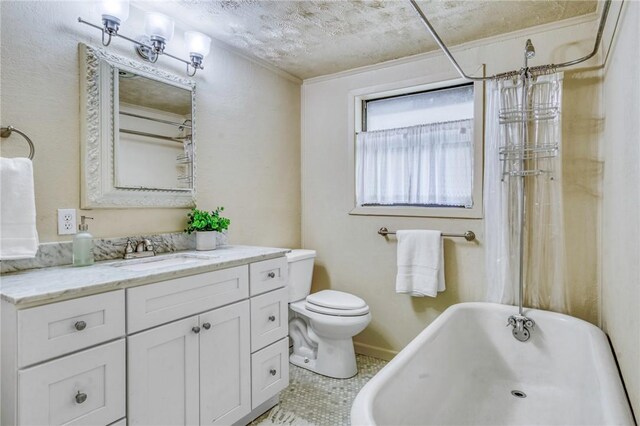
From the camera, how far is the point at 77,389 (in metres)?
1.23

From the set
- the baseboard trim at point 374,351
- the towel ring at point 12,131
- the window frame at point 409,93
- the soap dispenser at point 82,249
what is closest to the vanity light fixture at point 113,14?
the towel ring at point 12,131

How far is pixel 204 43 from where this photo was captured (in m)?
2.14

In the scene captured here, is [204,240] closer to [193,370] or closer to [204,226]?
[204,226]

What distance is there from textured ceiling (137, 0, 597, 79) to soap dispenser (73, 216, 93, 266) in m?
1.25

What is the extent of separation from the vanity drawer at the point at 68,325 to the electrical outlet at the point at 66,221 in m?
0.56

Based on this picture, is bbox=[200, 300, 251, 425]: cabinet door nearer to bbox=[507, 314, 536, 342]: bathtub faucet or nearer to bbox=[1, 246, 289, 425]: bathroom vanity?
bbox=[1, 246, 289, 425]: bathroom vanity

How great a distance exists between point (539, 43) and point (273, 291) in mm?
2170

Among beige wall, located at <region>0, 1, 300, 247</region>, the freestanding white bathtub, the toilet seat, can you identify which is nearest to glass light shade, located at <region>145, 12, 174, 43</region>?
beige wall, located at <region>0, 1, 300, 247</region>

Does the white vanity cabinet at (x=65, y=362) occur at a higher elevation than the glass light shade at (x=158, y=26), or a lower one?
lower

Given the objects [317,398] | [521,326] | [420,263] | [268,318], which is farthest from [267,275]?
[521,326]

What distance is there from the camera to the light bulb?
1.69m

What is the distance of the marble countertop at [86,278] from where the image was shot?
3.77 ft

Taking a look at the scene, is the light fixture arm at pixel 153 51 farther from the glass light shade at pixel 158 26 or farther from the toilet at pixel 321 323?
the toilet at pixel 321 323

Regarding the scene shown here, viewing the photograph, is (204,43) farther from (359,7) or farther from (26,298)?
(26,298)
